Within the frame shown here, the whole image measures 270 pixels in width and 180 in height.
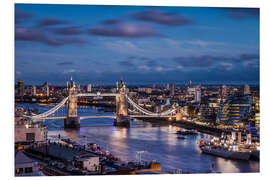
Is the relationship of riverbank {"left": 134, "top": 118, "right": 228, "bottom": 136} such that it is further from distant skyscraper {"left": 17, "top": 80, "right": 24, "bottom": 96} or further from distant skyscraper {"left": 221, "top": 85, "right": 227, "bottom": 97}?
distant skyscraper {"left": 17, "top": 80, "right": 24, "bottom": 96}

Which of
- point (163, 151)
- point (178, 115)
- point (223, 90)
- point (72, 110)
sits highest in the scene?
point (223, 90)

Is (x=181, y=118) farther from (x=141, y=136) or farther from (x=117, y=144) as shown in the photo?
(x=117, y=144)

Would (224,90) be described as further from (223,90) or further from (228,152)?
(228,152)

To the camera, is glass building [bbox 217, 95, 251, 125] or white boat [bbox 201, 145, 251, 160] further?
glass building [bbox 217, 95, 251, 125]

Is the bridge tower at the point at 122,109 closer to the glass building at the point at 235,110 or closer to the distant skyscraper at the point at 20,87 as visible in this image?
the glass building at the point at 235,110

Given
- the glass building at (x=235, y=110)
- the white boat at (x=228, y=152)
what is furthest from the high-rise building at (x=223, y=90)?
the white boat at (x=228, y=152)

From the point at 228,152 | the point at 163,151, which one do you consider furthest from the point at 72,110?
the point at 228,152

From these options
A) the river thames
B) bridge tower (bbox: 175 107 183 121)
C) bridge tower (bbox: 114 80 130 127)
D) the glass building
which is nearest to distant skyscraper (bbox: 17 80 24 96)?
the river thames
